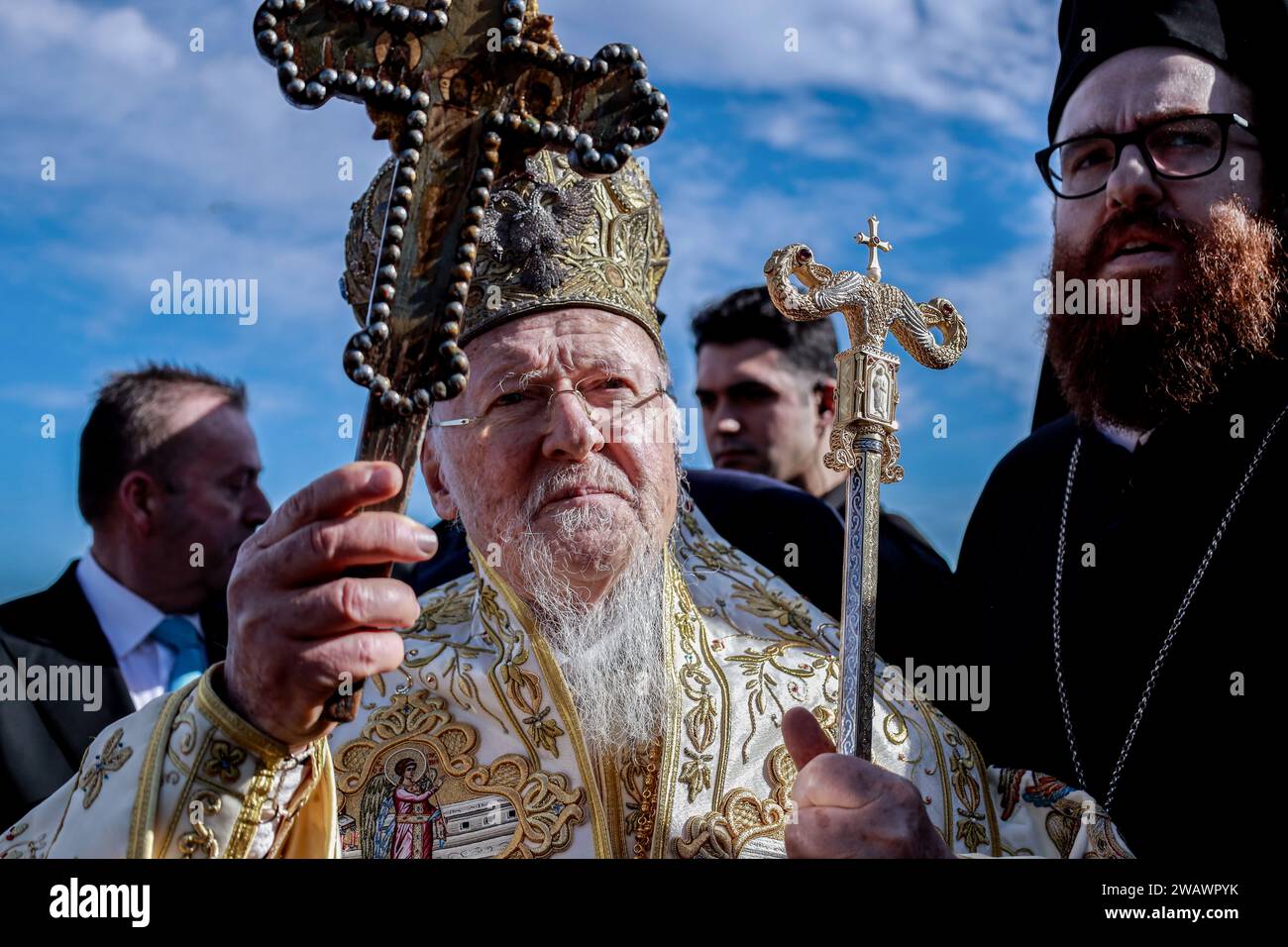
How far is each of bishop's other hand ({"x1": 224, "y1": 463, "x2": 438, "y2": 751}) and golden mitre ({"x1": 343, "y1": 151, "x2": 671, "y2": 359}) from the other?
149 centimetres

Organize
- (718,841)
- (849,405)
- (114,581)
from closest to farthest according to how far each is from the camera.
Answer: (849,405)
(718,841)
(114,581)

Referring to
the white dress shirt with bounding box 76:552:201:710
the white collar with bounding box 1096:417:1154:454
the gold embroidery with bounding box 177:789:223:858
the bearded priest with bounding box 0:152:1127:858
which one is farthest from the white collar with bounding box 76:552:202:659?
the white collar with bounding box 1096:417:1154:454

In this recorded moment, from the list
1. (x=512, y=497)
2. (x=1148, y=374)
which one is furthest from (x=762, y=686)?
(x=1148, y=374)

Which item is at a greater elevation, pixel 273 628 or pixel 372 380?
pixel 372 380

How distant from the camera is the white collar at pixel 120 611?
6492 mm

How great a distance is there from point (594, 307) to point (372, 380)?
5.47ft

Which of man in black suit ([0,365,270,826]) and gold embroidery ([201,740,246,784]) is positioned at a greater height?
man in black suit ([0,365,270,826])

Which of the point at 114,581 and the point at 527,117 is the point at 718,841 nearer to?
the point at 527,117

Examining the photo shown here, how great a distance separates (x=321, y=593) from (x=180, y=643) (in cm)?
405

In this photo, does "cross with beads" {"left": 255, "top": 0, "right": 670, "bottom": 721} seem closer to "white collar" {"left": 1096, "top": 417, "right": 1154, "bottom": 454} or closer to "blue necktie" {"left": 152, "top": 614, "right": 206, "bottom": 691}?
"white collar" {"left": 1096, "top": 417, "right": 1154, "bottom": 454}

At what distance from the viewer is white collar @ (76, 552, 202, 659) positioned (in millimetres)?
6492

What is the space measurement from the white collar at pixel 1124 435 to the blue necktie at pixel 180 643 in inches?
147

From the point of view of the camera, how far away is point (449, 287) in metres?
2.83
